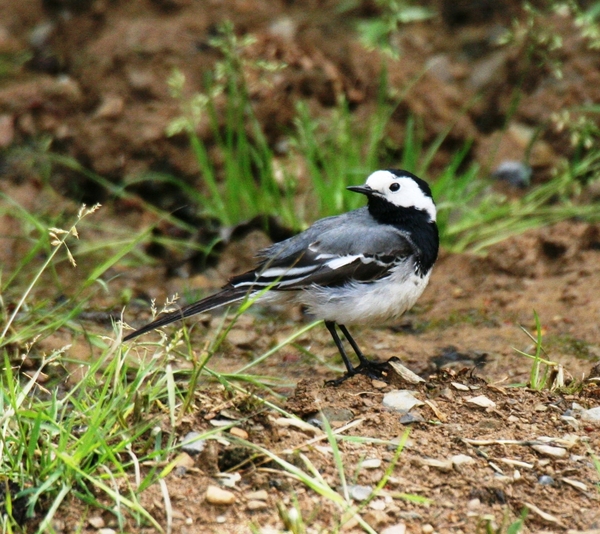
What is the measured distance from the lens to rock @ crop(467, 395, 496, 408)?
4.08 metres

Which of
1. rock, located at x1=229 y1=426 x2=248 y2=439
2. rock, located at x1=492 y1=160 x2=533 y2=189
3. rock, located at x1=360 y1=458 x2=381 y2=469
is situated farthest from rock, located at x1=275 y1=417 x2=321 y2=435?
rock, located at x1=492 y1=160 x2=533 y2=189

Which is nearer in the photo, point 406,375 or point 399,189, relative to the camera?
point 406,375

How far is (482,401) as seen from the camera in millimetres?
4113

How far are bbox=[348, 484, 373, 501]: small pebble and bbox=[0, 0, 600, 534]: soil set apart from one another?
0.10ft

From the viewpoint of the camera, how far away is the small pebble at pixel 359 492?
338 cm

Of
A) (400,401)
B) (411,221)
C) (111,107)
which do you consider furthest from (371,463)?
(111,107)

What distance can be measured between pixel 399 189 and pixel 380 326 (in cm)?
106

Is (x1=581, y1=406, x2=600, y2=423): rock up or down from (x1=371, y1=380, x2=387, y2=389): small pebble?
down

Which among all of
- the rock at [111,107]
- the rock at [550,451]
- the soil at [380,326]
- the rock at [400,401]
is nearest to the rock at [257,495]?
the soil at [380,326]

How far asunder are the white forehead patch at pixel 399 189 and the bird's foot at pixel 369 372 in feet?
2.94

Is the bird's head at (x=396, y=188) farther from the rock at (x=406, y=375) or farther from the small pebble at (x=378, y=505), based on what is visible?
the small pebble at (x=378, y=505)

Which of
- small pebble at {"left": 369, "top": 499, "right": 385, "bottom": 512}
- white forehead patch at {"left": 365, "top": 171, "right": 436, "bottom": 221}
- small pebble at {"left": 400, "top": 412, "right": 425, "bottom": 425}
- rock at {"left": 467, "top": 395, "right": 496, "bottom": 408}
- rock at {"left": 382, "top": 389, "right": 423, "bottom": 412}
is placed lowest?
rock at {"left": 467, "top": 395, "right": 496, "bottom": 408}

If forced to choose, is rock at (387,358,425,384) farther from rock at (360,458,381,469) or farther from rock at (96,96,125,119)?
rock at (96,96,125,119)

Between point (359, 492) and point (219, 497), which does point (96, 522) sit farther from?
point (359, 492)
